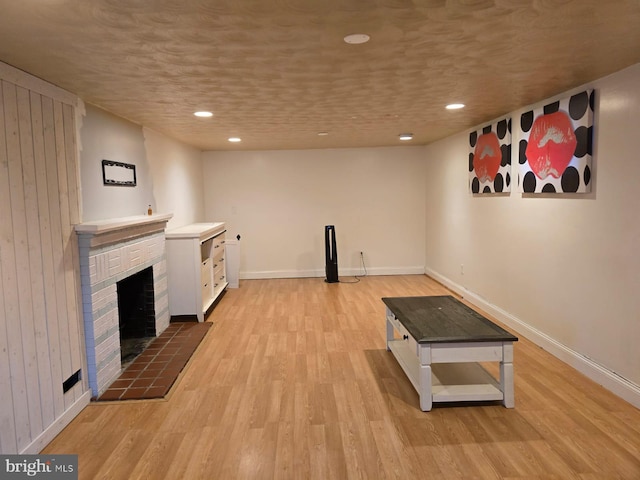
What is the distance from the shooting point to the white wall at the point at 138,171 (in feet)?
11.3

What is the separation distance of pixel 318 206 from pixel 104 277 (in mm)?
4355

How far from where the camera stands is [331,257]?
6.86 m

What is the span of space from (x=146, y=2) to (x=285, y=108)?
2155 mm

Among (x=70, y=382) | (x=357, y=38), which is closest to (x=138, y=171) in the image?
(x=70, y=382)

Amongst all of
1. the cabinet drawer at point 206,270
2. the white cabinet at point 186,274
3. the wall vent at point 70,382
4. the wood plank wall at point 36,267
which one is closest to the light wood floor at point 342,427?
the wall vent at point 70,382

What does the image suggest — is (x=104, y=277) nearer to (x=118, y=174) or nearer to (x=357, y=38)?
(x=118, y=174)

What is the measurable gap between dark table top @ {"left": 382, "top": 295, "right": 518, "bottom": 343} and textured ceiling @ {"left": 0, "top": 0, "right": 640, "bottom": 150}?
1622 millimetres

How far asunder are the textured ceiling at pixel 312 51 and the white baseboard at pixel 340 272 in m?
3.74

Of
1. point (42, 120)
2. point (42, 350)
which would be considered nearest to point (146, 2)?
point (42, 120)

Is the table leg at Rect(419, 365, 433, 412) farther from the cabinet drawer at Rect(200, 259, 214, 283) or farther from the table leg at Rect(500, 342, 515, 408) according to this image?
the cabinet drawer at Rect(200, 259, 214, 283)

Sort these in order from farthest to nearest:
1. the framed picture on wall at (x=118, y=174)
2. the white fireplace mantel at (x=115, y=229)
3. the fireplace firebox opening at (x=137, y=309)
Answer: the fireplace firebox opening at (x=137, y=309) → the framed picture on wall at (x=118, y=174) → the white fireplace mantel at (x=115, y=229)

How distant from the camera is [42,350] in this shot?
8.34ft

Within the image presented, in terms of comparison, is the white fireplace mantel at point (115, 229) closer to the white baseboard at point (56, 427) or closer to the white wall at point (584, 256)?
the white baseboard at point (56, 427)

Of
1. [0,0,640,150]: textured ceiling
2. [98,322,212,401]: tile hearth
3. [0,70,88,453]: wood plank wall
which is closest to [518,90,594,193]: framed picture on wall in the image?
[0,0,640,150]: textured ceiling
